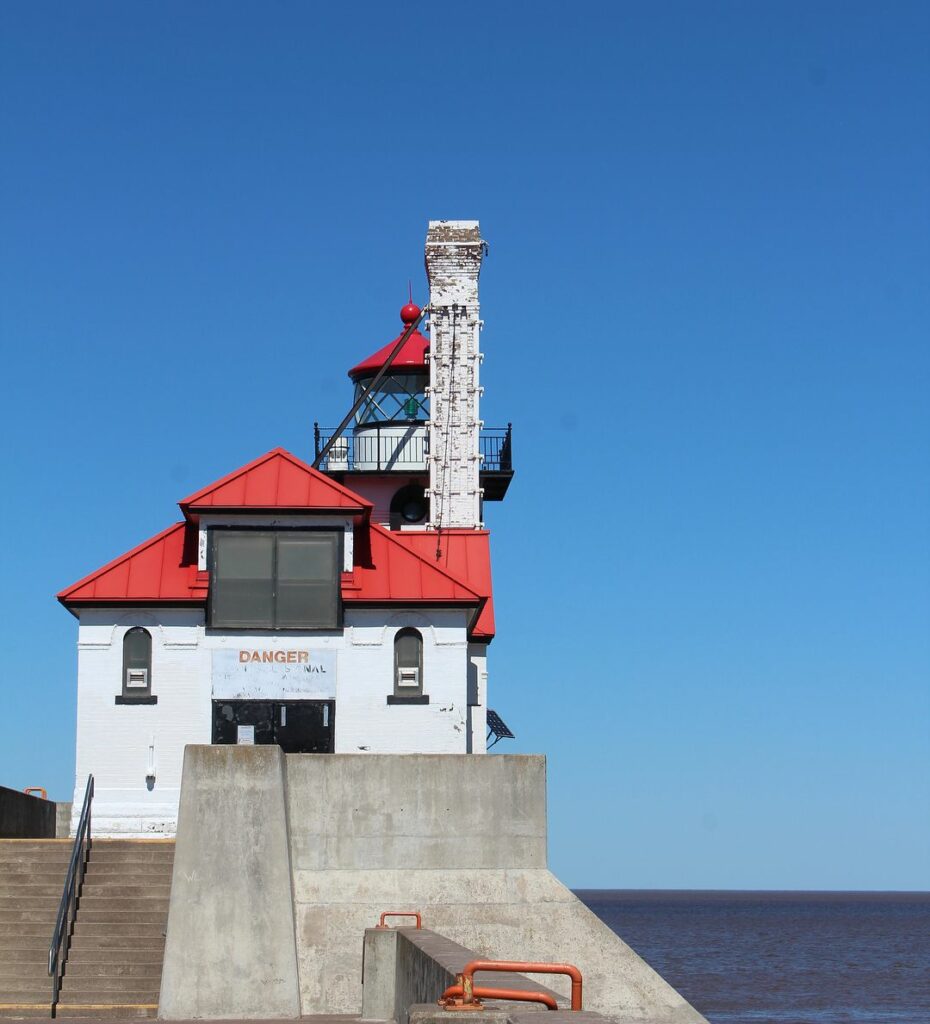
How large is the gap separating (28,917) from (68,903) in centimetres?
111

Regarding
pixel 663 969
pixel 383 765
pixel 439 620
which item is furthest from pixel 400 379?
pixel 663 969

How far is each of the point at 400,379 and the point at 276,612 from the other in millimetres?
17668

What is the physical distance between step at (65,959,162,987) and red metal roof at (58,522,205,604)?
683cm

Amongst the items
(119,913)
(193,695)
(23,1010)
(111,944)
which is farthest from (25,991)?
(193,695)

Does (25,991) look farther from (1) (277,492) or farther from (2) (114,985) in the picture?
(1) (277,492)

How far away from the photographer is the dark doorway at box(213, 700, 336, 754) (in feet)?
82.1

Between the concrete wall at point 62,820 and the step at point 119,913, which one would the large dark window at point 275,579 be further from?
the concrete wall at point 62,820

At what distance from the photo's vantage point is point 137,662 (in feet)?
82.4

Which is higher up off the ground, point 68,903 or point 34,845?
point 34,845

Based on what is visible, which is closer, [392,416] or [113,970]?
[113,970]

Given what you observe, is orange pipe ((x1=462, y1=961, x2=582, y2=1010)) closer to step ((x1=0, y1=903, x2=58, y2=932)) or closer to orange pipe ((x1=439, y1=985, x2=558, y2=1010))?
orange pipe ((x1=439, y1=985, x2=558, y2=1010))

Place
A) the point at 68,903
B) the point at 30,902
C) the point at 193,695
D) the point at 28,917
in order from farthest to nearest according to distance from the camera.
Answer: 1. the point at 193,695
2. the point at 30,902
3. the point at 28,917
4. the point at 68,903

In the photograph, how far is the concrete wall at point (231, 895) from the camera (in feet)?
63.4

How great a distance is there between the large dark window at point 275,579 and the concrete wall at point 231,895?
503 cm
